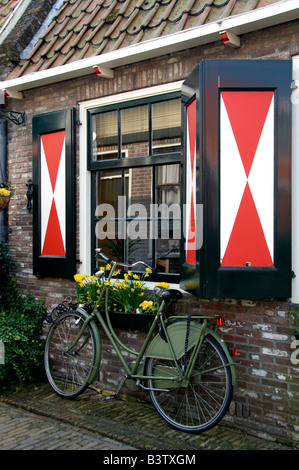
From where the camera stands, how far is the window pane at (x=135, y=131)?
4.87 m

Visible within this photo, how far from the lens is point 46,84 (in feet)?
18.5

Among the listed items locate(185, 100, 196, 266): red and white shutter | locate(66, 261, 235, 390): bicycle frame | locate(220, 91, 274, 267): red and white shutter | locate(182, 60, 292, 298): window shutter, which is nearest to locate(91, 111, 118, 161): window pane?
locate(185, 100, 196, 266): red and white shutter

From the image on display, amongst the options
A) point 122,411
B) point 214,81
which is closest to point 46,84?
point 214,81

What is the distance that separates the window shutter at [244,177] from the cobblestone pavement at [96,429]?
1128 millimetres

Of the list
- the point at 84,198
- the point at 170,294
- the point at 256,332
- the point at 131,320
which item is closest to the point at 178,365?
the point at 170,294

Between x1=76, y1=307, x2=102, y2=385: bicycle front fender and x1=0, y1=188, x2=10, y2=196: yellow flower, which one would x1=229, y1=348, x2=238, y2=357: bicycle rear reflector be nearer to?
x1=76, y1=307, x2=102, y2=385: bicycle front fender

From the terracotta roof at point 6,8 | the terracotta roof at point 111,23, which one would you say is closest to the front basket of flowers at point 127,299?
the terracotta roof at point 111,23

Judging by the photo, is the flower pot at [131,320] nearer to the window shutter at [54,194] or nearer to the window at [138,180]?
the window at [138,180]

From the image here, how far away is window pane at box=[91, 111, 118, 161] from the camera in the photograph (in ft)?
16.9

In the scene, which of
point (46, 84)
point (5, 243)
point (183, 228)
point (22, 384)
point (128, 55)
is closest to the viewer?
point (183, 228)

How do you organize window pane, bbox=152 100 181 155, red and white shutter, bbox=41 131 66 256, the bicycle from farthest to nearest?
red and white shutter, bbox=41 131 66 256 < window pane, bbox=152 100 181 155 < the bicycle

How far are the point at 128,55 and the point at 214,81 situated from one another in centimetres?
122

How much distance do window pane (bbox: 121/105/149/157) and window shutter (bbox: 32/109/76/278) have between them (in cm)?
62
